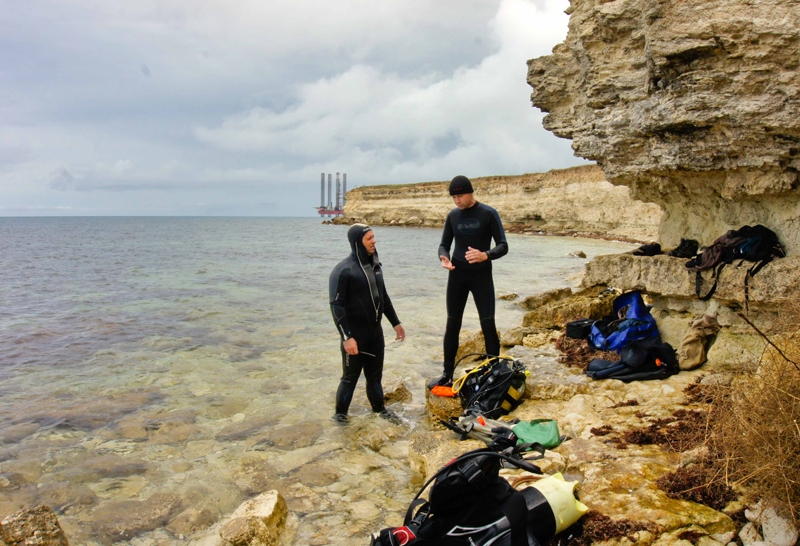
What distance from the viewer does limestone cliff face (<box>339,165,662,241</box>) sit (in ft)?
126

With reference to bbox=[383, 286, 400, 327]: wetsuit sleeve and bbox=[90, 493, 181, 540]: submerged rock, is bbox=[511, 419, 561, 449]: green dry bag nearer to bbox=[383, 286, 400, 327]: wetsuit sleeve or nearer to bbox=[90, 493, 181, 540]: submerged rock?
bbox=[383, 286, 400, 327]: wetsuit sleeve

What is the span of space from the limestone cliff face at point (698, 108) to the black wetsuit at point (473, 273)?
1782 millimetres

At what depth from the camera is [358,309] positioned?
477cm

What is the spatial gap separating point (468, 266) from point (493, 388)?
1.25 metres

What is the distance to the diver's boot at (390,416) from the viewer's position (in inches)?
199

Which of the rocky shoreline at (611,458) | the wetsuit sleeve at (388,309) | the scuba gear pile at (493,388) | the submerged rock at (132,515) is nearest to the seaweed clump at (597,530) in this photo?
the rocky shoreline at (611,458)

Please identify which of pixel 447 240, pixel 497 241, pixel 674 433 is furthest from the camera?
pixel 447 240

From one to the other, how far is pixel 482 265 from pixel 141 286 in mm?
14278

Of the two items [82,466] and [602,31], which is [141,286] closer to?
[82,466]

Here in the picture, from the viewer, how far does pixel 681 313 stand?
5.21 m

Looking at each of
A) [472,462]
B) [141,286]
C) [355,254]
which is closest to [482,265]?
[355,254]

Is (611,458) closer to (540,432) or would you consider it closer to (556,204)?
(540,432)

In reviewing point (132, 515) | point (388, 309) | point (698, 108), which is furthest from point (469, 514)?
point (698, 108)

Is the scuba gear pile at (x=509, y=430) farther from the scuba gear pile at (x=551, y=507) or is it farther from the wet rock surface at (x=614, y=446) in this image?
the scuba gear pile at (x=551, y=507)
